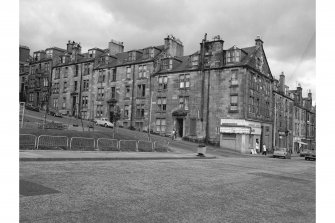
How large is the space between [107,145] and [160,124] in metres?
23.3

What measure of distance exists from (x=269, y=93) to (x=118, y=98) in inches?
960

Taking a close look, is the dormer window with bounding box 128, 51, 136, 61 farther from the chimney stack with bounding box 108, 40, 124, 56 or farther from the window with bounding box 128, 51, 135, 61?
the chimney stack with bounding box 108, 40, 124, 56

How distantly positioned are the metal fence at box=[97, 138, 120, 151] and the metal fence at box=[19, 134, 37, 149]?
5.36m

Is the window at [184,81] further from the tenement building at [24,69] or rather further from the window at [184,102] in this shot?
the tenement building at [24,69]

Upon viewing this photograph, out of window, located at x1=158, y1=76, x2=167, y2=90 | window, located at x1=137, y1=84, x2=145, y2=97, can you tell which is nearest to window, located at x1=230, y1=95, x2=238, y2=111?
window, located at x1=158, y1=76, x2=167, y2=90

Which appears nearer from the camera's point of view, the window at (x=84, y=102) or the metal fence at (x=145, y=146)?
the metal fence at (x=145, y=146)

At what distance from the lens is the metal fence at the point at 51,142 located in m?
20.1

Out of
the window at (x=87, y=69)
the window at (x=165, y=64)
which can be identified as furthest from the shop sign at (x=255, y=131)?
the window at (x=87, y=69)

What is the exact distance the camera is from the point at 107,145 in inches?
989

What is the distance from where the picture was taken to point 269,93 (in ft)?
169

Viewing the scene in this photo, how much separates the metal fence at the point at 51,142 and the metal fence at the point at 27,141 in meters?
0.31

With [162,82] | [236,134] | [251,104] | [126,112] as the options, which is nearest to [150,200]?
[236,134]

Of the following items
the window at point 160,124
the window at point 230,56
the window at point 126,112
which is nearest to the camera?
the window at point 230,56

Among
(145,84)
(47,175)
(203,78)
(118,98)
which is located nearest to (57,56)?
(118,98)
